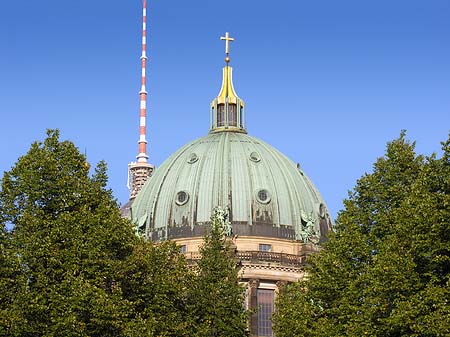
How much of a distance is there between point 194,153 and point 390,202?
188ft

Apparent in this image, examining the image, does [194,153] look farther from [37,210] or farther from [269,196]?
[37,210]

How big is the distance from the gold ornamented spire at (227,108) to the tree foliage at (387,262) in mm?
56724

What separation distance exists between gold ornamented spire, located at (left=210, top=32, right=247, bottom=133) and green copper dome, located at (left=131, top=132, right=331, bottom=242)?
6.81m

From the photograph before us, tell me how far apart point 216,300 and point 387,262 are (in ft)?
57.2

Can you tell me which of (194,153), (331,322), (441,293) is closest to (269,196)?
(194,153)

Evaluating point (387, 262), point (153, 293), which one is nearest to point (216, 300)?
point (153, 293)

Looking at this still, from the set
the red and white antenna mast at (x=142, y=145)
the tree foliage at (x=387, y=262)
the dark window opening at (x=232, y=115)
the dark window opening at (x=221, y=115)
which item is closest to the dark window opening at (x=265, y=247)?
the dark window opening at (x=232, y=115)

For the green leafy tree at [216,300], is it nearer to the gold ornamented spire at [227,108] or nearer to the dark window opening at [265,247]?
the dark window opening at [265,247]

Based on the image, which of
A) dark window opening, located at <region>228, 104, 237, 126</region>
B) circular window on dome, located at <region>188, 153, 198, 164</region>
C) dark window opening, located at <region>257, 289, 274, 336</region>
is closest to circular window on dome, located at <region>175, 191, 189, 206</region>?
circular window on dome, located at <region>188, 153, 198, 164</region>

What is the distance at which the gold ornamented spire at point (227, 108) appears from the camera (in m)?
146

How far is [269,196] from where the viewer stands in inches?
5276

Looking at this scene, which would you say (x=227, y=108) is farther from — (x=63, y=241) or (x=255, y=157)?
(x=63, y=241)

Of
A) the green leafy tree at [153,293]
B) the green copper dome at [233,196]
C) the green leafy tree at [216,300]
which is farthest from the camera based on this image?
the green copper dome at [233,196]

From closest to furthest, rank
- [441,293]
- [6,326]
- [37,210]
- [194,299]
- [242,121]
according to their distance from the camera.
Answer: [441,293] → [6,326] → [37,210] → [194,299] → [242,121]
